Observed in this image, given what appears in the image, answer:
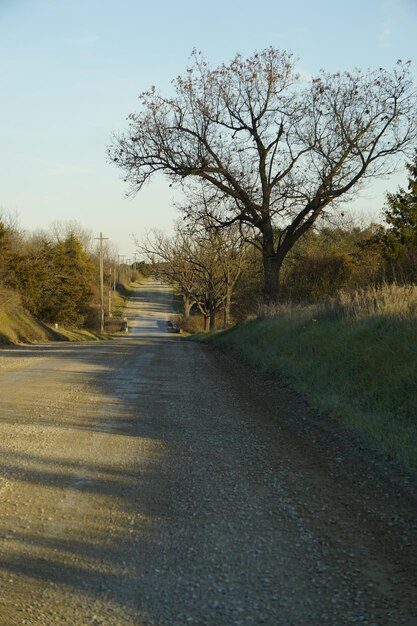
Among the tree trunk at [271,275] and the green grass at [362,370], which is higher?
the tree trunk at [271,275]

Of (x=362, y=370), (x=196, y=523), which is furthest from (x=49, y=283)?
(x=196, y=523)

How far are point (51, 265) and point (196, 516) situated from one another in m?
53.6

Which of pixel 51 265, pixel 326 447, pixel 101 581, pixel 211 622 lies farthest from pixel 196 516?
pixel 51 265

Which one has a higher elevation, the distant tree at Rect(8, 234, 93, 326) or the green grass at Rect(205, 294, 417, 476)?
the distant tree at Rect(8, 234, 93, 326)

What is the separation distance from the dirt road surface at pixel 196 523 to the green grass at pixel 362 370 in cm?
50

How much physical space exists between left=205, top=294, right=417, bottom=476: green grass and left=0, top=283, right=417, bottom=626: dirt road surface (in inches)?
19.7

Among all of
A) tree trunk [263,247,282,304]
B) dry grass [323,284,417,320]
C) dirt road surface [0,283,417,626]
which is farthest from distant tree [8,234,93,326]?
dirt road surface [0,283,417,626]

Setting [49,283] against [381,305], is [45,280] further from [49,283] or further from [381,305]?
[381,305]

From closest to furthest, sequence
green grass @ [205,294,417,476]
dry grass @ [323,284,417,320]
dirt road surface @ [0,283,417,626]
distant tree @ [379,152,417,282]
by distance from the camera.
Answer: dirt road surface @ [0,283,417,626] < green grass @ [205,294,417,476] < dry grass @ [323,284,417,320] < distant tree @ [379,152,417,282]

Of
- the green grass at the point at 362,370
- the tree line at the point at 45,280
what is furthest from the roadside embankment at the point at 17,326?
A: the green grass at the point at 362,370

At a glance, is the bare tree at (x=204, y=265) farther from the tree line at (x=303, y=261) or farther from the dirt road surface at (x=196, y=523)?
the dirt road surface at (x=196, y=523)

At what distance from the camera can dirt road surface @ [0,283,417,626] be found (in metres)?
4.03

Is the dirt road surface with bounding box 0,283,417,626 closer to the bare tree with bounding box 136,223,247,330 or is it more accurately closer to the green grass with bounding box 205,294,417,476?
the green grass with bounding box 205,294,417,476

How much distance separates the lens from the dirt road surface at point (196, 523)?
4.03 meters
